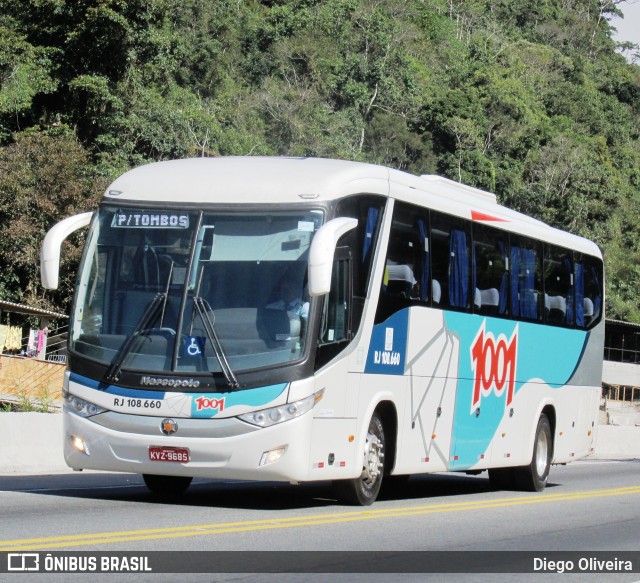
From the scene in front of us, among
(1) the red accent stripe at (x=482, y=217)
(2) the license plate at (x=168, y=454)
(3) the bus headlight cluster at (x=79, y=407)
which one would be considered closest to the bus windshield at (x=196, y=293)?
(3) the bus headlight cluster at (x=79, y=407)

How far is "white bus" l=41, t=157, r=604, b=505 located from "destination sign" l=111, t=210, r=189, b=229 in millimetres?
14

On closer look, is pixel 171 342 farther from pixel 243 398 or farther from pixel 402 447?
pixel 402 447

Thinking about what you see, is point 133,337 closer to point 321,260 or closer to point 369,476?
point 321,260

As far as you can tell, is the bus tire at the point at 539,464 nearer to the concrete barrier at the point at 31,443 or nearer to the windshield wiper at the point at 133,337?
the concrete barrier at the point at 31,443

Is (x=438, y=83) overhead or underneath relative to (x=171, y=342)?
overhead

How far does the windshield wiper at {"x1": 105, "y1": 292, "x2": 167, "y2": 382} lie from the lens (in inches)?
452

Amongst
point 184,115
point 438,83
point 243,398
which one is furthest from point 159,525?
point 438,83

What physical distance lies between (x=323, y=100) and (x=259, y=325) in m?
63.3

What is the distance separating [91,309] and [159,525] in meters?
2.63

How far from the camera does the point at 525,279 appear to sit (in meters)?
17.3

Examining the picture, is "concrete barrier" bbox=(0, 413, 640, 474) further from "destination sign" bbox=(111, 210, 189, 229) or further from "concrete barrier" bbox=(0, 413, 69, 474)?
"destination sign" bbox=(111, 210, 189, 229)

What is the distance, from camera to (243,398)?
11180mm

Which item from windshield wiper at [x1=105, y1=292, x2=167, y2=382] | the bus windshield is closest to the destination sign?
the bus windshield

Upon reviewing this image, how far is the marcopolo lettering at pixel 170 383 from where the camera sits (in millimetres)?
11281
